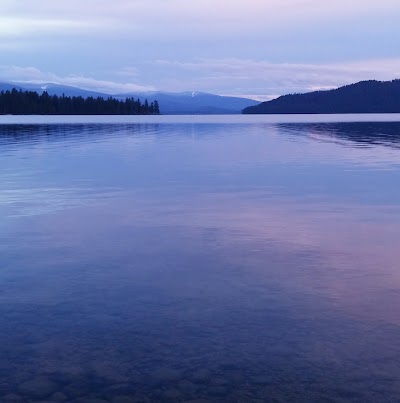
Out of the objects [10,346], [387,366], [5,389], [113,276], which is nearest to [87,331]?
[10,346]

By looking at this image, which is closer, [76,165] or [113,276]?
[113,276]

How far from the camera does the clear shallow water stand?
827 cm

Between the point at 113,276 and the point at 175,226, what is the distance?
229 inches

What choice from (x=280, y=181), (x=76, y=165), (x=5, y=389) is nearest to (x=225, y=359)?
(x=5, y=389)

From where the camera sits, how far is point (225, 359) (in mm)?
8875

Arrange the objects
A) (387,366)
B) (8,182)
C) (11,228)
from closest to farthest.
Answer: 1. (387,366)
2. (11,228)
3. (8,182)

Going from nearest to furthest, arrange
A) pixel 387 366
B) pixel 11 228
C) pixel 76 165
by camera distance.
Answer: pixel 387 366 → pixel 11 228 → pixel 76 165

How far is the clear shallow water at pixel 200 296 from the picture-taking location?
8.27m

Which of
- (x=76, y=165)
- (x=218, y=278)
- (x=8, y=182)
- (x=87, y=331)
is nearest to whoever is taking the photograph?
(x=87, y=331)

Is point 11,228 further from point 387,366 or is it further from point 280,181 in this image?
point 280,181

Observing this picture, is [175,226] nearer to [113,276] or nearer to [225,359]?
[113,276]

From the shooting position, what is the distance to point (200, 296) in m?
11.8

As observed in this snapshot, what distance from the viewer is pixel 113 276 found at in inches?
520

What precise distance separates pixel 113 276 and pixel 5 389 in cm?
533
